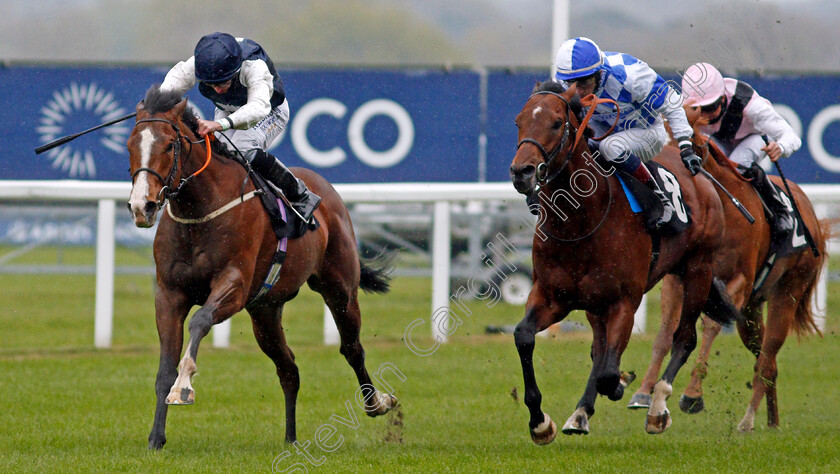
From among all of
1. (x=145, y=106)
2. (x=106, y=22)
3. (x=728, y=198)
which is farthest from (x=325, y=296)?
(x=106, y=22)

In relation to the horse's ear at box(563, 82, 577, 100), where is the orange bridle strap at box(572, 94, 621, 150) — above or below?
below

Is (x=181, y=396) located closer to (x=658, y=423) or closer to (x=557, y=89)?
(x=557, y=89)

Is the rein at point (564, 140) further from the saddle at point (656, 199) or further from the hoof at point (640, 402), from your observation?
the hoof at point (640, 402)

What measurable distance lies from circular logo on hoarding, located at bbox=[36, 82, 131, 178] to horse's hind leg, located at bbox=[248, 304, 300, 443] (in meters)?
6.71

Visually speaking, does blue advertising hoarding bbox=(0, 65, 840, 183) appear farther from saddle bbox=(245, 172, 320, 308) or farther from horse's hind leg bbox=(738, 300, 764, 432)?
saddle bbox=(245, 172, 320, 308)

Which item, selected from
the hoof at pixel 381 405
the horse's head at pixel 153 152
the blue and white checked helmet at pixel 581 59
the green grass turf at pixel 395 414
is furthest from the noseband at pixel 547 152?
the hoof at pixel 381 405

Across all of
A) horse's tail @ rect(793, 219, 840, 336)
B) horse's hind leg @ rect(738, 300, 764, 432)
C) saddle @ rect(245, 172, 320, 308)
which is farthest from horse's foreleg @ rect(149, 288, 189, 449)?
horse's tail @ rect(793, 219, 840, 336)

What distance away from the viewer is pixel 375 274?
6523 millimetres

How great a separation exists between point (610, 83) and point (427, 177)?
23.8 feet

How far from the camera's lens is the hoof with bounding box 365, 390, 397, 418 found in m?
5.72

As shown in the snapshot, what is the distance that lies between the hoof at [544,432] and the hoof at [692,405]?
5.37 ft

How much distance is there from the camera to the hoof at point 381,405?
5.72 meters

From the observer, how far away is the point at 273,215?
526cm

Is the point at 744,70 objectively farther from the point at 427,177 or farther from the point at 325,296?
the point at 325,296
